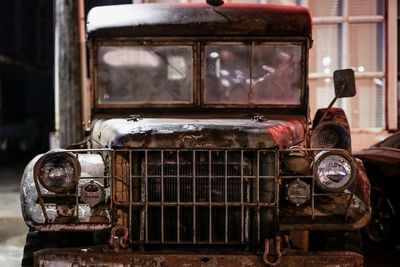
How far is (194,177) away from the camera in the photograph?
4.41 meters

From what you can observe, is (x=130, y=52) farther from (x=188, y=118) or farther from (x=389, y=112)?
(x=389, y=112)

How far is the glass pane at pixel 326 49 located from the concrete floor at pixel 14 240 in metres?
4.17

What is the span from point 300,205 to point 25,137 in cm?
2454

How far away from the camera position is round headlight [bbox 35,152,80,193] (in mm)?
4465

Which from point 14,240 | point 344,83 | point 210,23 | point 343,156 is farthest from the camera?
point 14,240

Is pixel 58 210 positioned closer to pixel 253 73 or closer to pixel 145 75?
pixel 145 75

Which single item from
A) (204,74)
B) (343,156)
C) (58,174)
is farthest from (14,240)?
(343,156)

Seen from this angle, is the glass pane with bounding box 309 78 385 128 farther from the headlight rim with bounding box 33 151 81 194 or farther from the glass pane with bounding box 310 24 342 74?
the headlight rim with bounding box 33 151 81 194

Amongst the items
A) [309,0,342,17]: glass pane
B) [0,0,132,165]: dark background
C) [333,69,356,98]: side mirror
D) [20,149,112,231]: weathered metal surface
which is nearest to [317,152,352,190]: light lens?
[333,69,356,98]: side mirror

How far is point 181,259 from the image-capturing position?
14.1 ft

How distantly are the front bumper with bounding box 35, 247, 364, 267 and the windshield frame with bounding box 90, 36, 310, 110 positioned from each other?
1.82 metres

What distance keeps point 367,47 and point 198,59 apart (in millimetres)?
5874

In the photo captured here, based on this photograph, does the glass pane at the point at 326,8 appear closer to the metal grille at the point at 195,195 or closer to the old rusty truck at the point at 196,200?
the old rusty truck at the point at 196,200

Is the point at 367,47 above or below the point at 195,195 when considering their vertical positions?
above
